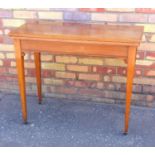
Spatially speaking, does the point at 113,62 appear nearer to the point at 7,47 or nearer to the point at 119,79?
the point at 119,79

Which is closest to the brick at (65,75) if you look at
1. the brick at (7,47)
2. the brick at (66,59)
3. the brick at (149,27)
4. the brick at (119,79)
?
the brick at (66,59)

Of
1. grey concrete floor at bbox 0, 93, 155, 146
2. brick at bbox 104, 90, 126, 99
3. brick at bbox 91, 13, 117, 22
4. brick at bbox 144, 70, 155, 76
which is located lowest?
grey concrete floor at bbox 0, 93, 155, 146

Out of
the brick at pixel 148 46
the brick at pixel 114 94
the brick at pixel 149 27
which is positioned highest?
the brick at pixel 149 27

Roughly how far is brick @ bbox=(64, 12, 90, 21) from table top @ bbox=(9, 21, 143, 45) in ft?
0.30

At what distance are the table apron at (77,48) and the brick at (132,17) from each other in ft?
1.53

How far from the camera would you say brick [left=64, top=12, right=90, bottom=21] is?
96.7 inches

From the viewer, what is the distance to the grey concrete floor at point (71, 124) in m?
2.26

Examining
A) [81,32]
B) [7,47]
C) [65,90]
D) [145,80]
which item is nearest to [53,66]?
[65,90]

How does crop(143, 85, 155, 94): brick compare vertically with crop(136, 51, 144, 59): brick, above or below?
below

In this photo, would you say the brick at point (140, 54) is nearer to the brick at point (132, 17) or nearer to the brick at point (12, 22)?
the brick at point (132, 17)

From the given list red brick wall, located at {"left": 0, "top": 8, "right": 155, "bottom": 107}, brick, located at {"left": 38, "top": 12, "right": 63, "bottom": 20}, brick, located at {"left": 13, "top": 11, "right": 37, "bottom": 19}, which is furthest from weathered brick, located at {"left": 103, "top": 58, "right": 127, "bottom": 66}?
brick, located at {"left": 13, "top": 11, "right": 37, "bottom": 19}

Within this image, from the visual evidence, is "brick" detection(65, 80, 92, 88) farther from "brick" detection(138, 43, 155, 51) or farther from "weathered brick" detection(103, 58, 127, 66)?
"brick" detection(138, 43, 155, 51)

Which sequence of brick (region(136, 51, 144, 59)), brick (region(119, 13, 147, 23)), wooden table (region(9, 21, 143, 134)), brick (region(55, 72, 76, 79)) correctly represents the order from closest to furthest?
wooden table (region(9, 21, 143, 134)), brick (region(119, 13, 147, 23)), brick (region(136, 51, 144, 59)), brick (region(55, 72, 76, 79))

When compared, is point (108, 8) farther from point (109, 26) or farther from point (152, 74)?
point (152, 74)
